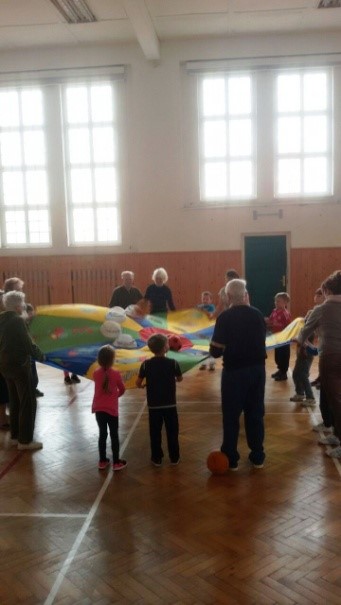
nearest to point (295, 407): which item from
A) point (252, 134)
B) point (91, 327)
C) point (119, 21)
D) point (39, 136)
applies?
point (91, 327)

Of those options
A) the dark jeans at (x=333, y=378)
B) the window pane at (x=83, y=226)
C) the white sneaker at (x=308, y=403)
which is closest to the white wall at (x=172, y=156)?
the window pane at (x=83, y=226)

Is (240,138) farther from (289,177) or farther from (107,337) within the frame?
(107,337)

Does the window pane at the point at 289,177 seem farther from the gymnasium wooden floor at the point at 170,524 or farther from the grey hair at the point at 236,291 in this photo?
the grey hair at the point at 236,291

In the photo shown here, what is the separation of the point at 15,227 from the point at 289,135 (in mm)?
6906

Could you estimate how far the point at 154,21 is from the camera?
36.8 ft

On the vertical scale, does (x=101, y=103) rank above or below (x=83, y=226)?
above

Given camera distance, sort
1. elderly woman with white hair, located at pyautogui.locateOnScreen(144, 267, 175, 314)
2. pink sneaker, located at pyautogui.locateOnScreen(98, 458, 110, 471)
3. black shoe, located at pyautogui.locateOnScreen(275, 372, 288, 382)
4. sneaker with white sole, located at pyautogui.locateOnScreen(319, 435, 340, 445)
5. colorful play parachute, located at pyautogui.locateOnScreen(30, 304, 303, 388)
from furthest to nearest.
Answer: elderly woman with white hair, located at pyautogui.locateOnScreen(144, 267, 175, 314)
black shoe, located at pyautogui.locateOnScreen(275, 372, 288, 382)
colorful play parachute, located at pyautogui.locateOnScreen(30, 304, 303, 388)
sneaker with white sole, located at pyautogui.locateOnScreen(319, 435, 340, 445)
pink sneaker, located at pyautogui.locateOnScreen(98, 458, 110, 471)

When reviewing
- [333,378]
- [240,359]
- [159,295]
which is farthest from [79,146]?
[333,378]

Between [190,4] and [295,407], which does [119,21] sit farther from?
[295,407]

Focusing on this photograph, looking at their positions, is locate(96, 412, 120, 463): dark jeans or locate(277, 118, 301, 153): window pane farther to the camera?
locate(277, 118, 301, 153): window pane

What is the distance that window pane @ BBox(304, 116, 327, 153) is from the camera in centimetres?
1252

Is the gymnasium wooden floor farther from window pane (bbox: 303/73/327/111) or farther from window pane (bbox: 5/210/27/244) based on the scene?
window pane (bbox: 303/73/327/111)

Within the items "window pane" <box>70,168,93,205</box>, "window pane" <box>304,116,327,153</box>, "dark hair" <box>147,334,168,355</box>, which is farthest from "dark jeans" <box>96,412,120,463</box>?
"window pane" <box>304,116,327,153</box>

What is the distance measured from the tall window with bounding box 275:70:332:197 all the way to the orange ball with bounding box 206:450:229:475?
8.97 m
